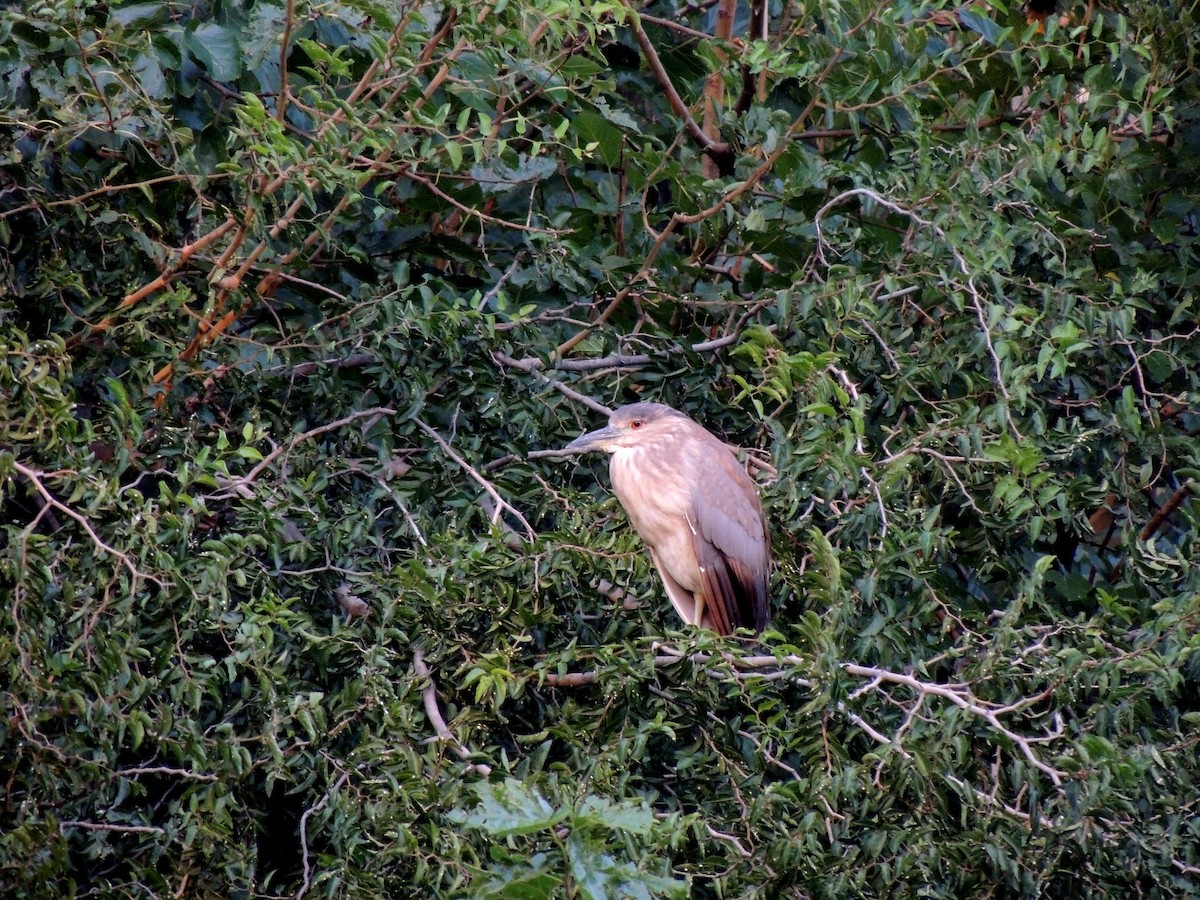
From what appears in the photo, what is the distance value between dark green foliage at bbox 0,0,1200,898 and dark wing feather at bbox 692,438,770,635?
→ 258 millimetres

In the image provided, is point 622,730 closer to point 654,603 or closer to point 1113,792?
point 654,603

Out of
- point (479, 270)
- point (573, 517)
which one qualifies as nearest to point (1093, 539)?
point (573, 517)

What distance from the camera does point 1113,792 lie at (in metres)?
3.02

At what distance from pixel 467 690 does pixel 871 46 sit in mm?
2351

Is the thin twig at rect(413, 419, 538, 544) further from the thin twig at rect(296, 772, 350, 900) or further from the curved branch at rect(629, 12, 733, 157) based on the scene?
the curved branch at rect(629, 12, 733, 157)

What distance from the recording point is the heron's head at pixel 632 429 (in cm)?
446

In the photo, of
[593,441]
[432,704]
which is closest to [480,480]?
[593,441]

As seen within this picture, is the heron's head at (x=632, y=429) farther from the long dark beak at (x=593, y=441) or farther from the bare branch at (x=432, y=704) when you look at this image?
the bare branch at (x=432, y=704)

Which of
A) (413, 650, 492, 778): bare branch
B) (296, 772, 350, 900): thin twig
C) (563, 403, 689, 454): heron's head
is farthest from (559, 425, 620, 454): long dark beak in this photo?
(296, 772, 350, 900): thin twig

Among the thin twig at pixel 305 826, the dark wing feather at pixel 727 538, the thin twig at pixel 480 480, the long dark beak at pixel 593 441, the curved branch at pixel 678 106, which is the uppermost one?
the curved branch at pixel 678 106

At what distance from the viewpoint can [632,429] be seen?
4633 millimetres

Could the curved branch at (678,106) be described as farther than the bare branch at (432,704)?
Yes

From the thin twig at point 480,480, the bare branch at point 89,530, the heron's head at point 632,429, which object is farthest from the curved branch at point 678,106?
the bare branch at point 89,530

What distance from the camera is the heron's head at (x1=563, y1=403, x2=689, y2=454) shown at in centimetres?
446
